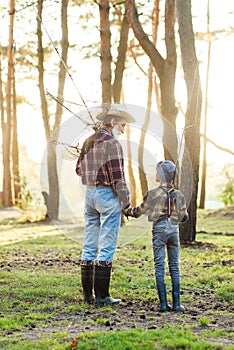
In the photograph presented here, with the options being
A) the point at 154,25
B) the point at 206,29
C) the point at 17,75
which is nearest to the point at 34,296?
the point at 154,25

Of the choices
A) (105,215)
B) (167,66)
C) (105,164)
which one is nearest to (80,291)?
(105,215)

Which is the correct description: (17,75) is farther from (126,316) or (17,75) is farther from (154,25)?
(126,316)

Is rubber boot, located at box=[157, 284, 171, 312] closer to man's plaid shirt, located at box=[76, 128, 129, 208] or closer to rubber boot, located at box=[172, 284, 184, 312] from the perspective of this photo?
rubber boot, located at box=[172, 284, 184, 312]

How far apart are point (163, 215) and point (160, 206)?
98 mm

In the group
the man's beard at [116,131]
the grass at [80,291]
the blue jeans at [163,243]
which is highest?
the man's beard at [116,131]

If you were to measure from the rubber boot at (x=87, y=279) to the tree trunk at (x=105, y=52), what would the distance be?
758cm

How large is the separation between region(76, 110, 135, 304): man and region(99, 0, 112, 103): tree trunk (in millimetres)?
7240

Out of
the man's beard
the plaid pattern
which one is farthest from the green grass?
the man's beard

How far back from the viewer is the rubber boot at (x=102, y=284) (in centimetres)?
691

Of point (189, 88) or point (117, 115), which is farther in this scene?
point (189, 88)

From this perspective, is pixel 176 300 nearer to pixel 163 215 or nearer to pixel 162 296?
pixel 162 296

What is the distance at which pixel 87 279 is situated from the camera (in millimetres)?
7039

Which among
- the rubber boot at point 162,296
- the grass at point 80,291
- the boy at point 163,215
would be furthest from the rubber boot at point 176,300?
the grass at point 80,291

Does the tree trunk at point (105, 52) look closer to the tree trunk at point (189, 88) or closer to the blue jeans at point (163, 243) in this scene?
the tree trunk at point (189, 88)
